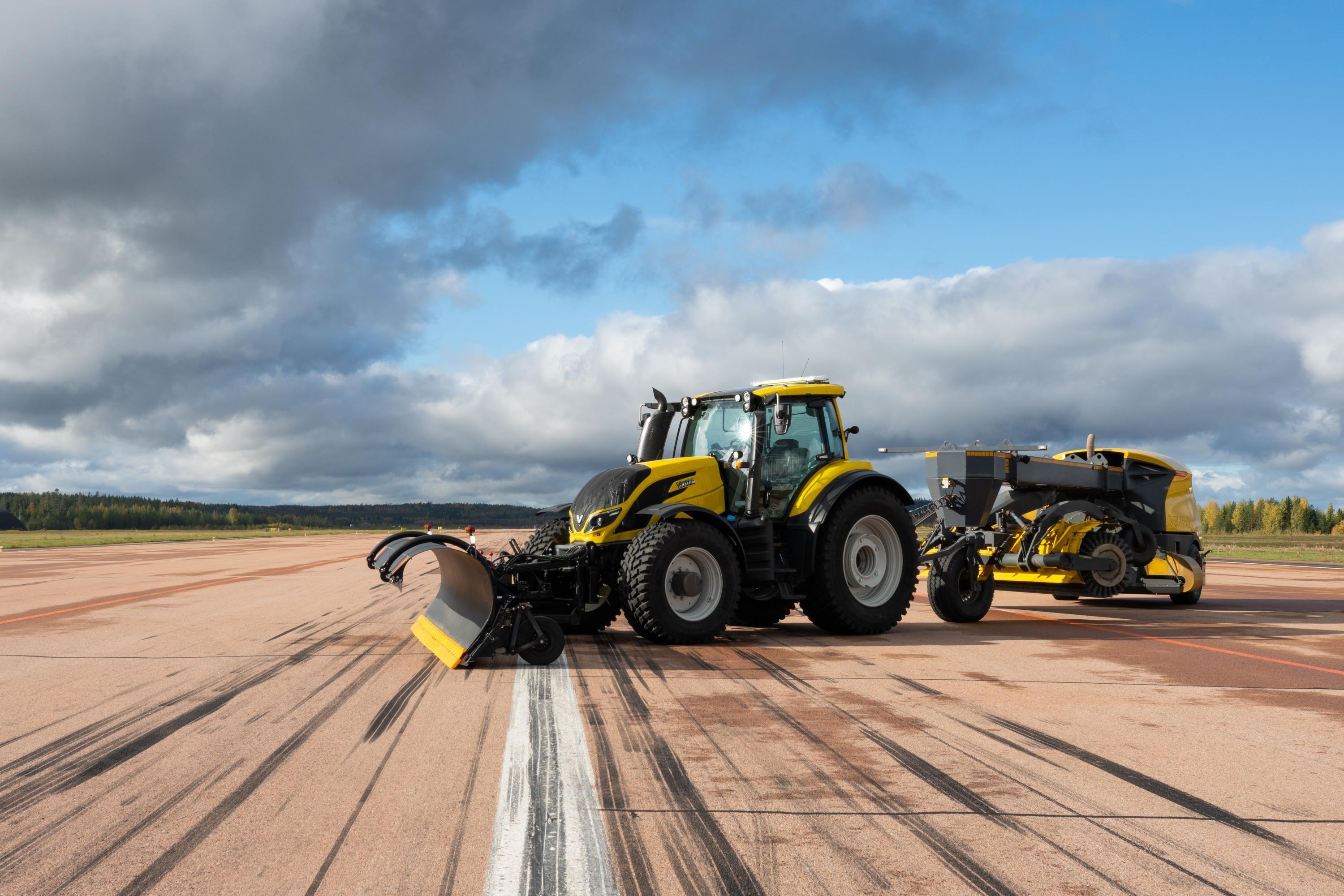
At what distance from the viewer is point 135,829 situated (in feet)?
12.4

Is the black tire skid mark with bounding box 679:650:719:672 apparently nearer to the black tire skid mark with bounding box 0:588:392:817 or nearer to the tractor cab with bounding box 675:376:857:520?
the tractor cab with bounding box 675:376:857:520

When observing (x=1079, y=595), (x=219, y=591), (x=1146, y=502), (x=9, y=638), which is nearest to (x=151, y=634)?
(x=9, y=638)

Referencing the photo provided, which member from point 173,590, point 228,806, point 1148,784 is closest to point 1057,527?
point 1148,784

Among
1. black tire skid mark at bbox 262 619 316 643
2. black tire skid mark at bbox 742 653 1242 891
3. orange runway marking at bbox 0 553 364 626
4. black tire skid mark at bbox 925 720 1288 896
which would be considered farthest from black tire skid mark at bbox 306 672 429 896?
orange runway marking at bbox 0 553 364 626

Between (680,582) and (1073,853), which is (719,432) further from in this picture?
(1073,853)

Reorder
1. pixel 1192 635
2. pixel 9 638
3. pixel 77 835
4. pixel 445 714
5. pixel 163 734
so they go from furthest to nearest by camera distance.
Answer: pixel 1192 635 → pixel 9 638 → pixel 445 714 → pixel 163 734 → pixel 77 835

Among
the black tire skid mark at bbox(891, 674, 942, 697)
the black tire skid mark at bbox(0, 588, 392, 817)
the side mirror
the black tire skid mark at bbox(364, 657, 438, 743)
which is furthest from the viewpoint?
the side mirror

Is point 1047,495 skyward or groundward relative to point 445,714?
skyward

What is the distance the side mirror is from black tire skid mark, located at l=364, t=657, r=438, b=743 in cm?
410

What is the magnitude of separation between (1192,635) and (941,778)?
25.5 feet

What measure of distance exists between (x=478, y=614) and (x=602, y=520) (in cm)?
171

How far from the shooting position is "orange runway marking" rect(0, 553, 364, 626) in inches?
485

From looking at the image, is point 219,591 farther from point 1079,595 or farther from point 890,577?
point 1079,595

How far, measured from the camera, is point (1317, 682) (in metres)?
7.54
